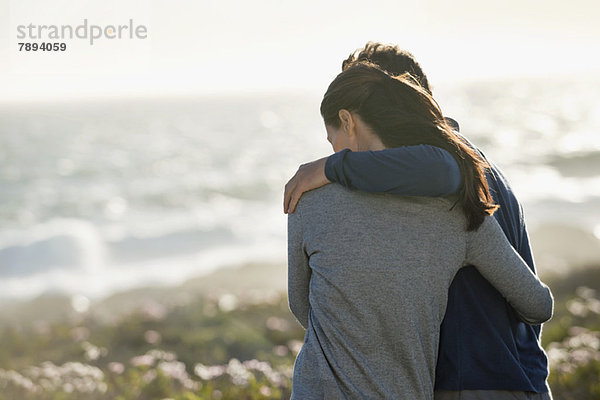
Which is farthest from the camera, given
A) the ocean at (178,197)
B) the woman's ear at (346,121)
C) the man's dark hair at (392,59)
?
the ocean at (178,197)

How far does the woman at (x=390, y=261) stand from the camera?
5.70 ft

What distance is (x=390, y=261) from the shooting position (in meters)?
1.73

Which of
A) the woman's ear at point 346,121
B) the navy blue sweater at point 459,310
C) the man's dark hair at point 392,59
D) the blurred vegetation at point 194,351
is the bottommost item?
the blurred vegetation at point 194,351

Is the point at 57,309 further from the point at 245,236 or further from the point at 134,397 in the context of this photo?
the point at 245,236

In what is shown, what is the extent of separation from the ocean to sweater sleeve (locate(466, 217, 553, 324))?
8.04 metres

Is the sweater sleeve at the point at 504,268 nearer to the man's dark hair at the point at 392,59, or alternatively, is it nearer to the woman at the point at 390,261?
the woman at the point at 390,261

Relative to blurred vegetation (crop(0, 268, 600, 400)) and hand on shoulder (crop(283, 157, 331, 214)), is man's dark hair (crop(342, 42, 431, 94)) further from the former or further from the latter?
blurred vegetation (crop(0, 268, 600, 400))

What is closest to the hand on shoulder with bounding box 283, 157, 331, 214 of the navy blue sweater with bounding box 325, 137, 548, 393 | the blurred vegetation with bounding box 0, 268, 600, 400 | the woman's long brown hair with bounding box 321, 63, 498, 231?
the navy blue sweater with bounding box 325, 137, 548, 393

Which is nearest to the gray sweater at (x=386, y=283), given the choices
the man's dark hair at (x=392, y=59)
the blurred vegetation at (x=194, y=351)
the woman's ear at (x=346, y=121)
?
the woman's ear at (x=346, y=121)

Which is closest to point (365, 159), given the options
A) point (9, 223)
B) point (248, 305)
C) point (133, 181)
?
point (248, 305)

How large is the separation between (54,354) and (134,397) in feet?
6.73

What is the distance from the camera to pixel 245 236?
1895 centimetres

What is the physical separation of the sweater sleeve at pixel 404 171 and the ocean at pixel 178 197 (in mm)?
8291

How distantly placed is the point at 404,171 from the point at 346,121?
10.2 inches
